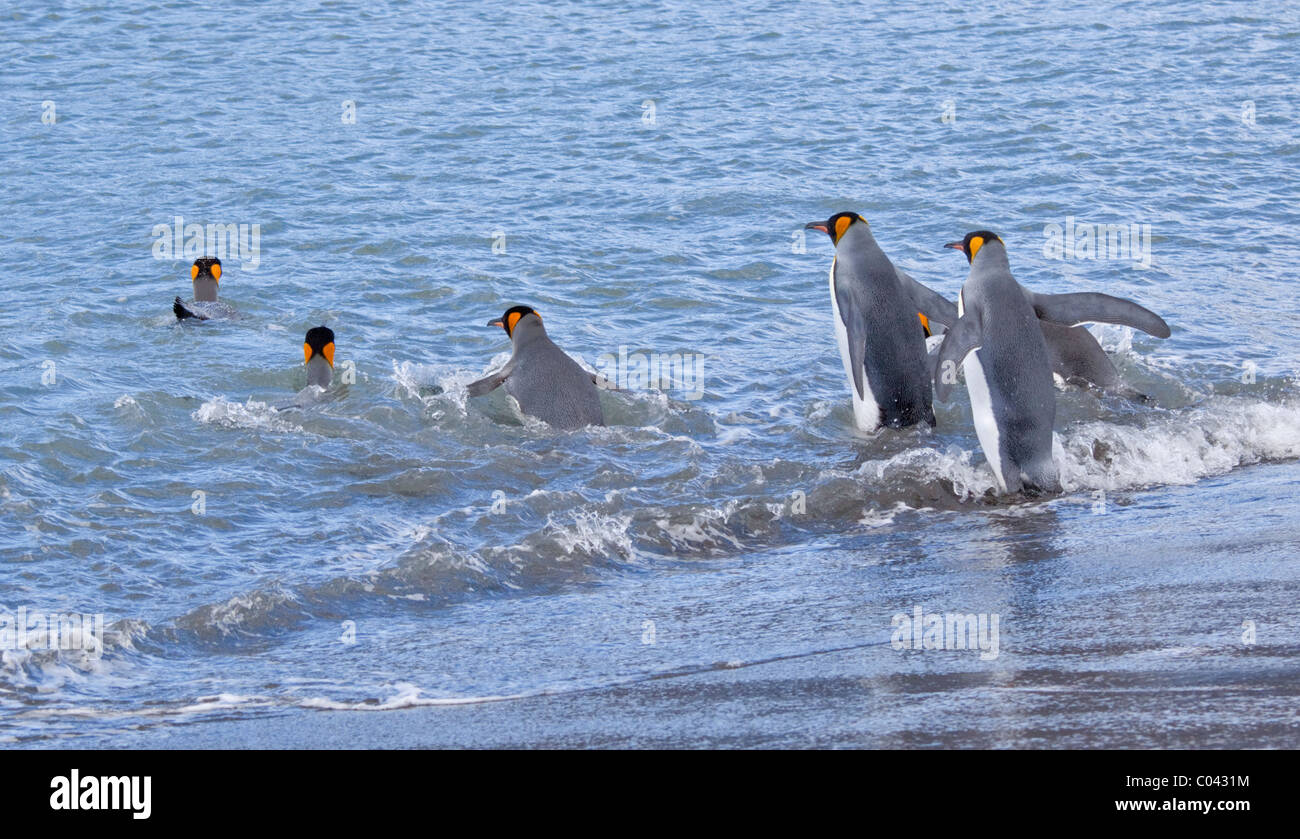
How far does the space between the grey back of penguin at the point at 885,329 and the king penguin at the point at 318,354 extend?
259cm

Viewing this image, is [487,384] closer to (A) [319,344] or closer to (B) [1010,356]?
(A) [319,344]

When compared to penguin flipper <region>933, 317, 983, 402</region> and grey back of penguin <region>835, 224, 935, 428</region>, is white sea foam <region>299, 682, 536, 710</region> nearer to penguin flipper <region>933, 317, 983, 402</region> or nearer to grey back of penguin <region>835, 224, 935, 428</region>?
penguin flipper <region>933, 317, 983, 402</region>

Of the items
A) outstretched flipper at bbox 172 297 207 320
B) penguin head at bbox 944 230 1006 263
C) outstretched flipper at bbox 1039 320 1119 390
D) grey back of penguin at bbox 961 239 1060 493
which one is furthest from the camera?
outstretched flipper at bbox 172 297 207 320

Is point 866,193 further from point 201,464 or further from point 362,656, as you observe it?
point 362,656

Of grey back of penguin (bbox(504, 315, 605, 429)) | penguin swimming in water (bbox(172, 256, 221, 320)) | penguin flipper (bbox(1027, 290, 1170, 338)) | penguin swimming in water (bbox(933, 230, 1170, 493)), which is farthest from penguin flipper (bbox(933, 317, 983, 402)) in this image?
penguin swimming in water (bbox(172, 256, 221, 320))

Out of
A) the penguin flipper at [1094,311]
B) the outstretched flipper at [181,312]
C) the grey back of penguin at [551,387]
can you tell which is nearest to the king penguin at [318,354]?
the grey back of penguin at [551,387]

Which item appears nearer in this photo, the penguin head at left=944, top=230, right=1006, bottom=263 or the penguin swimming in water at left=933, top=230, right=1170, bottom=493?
the penguin swimming in water at left=933, top=230, right=1170, bottom=493

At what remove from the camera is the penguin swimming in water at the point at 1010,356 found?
6.08 meters

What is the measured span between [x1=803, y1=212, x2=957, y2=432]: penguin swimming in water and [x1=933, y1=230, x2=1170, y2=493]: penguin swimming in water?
358 mm

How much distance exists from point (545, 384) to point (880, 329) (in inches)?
65.3

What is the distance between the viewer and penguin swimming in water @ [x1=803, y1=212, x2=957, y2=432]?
695 cm

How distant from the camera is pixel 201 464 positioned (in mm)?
6371

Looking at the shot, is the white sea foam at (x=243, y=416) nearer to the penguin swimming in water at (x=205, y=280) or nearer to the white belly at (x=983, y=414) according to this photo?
the penguin swimming in water at (x=205, y=280)

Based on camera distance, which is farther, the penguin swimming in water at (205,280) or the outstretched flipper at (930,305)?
the penguin swimming in water at (205,280)
